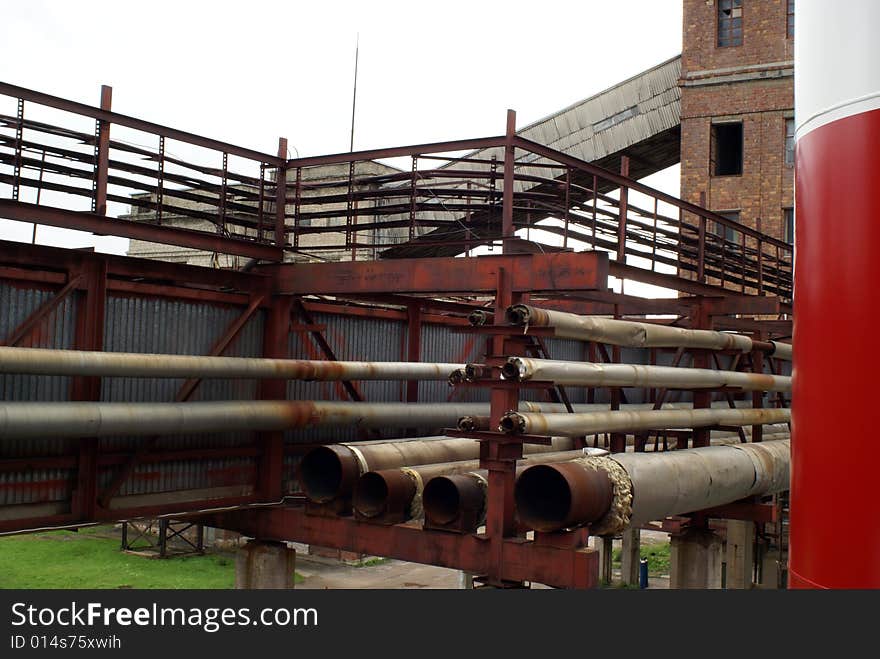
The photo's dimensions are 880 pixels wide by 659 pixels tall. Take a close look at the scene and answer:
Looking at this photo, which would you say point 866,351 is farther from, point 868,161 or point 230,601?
point 230,601

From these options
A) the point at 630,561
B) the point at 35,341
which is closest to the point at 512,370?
the point at 35,341

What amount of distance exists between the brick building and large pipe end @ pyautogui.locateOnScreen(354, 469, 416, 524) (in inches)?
861

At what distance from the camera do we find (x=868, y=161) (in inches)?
171

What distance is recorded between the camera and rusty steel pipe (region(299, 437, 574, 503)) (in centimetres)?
1009

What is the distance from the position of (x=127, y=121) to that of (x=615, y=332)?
5669mm

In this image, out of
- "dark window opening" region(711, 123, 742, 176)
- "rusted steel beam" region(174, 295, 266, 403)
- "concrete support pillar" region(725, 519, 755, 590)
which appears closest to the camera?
"rusted steel beam" region(174, 295, 266, 403)

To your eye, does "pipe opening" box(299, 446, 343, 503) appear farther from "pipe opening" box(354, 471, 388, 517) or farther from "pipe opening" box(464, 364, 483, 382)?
"pipe opening" box(464, 364, 483, 382)

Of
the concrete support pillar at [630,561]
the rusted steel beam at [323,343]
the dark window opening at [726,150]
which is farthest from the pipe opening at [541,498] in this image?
the dark window opening at [726,150]

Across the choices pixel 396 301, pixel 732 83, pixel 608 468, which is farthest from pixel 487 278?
pixel 732 83

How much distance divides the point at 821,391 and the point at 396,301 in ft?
29.2

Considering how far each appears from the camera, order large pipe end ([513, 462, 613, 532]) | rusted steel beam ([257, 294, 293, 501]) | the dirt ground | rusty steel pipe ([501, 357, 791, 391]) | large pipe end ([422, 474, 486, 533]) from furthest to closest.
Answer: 1. the dirt ground
2. rusted steel beam ([257, 294, 293, 501])
3. large pipe end ([422, 474, 486, 533])
4. rusty steel pipe ([501, 357, 791, 391])
5. large pipe end ([513, 462, 613, 532])

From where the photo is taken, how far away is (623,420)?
1029 cm

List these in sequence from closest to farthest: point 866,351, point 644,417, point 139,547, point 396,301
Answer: point 866,351 → point 644,417 → point 396,301 → point 139,547

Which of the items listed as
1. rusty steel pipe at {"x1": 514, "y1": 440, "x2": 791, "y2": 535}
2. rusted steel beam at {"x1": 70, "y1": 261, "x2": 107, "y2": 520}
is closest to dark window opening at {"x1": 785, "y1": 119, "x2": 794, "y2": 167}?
rusty steel pipe at {"x1": 514, "y1": 440, "x2": 791, "y2": 535}
